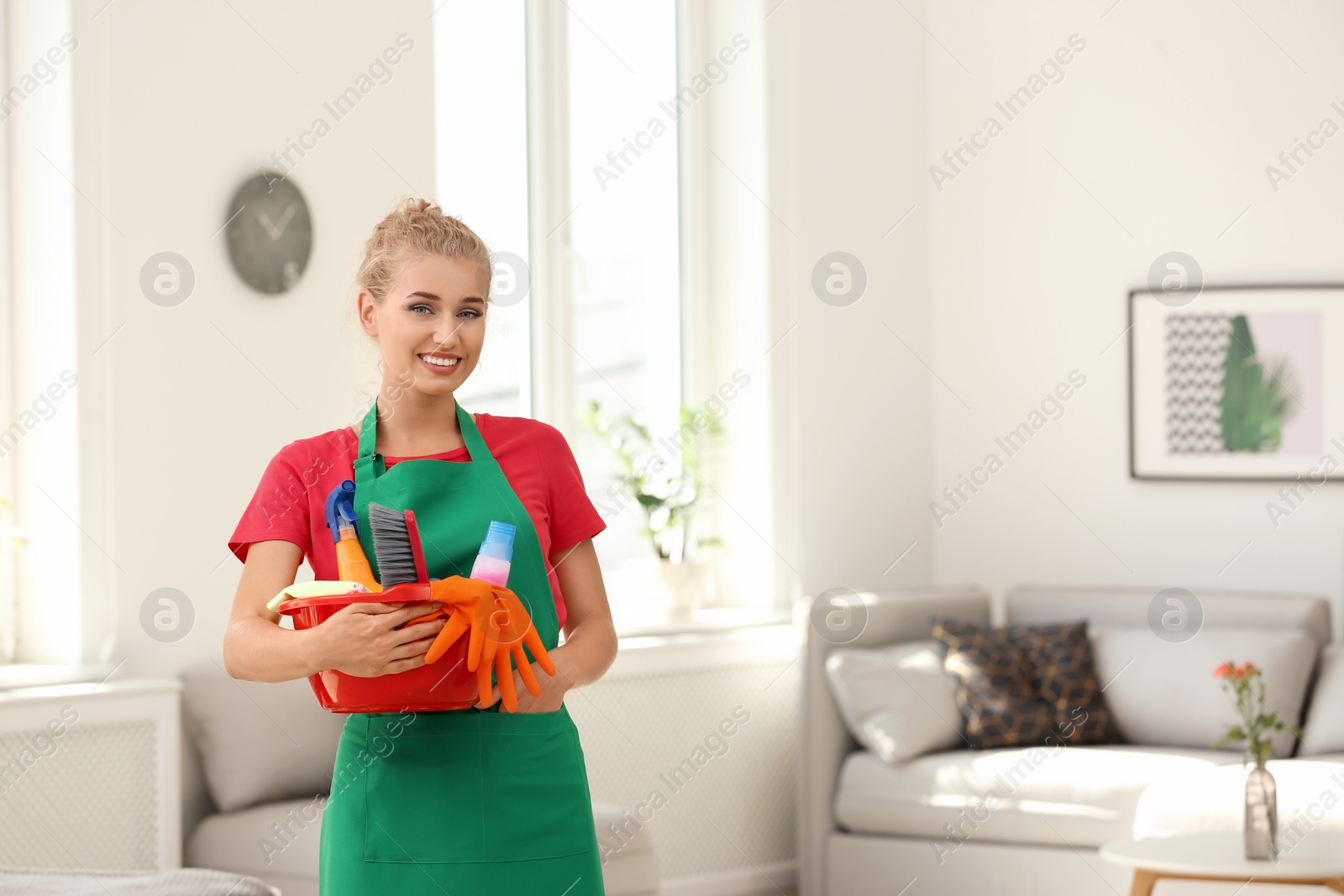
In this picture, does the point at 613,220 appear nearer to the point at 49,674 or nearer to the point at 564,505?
the point at 49,674

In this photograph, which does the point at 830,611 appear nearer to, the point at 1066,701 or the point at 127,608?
the point at 1066,701

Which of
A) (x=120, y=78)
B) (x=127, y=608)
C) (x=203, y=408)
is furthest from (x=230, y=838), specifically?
(x=120, y=78)

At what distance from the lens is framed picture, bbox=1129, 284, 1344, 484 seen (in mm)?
4617

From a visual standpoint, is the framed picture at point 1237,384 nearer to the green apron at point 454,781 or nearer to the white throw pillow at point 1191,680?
the white throw pillow at point 1191,680

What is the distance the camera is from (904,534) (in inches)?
207

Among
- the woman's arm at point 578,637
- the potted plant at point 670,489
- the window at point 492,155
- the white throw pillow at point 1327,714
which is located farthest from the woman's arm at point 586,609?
the white throw pillow at point 1327,714

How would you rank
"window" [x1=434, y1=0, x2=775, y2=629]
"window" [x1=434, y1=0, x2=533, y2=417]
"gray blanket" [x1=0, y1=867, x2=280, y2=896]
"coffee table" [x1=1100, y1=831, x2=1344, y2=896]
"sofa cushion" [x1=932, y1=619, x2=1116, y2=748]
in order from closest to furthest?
"gray blanket" [x1=0, y1=867, x2=280, y2=896]
"coffee table" [x1=1100, y1=831, x2=1344, y2=896]
"sofa cushion" [x1=932, y1=619, x2=1116, y2=748]
"window" [x1=434, y1=0, x2=533, y2=417]
"window" [x1=434, y1=0, x2=775, y2=629]

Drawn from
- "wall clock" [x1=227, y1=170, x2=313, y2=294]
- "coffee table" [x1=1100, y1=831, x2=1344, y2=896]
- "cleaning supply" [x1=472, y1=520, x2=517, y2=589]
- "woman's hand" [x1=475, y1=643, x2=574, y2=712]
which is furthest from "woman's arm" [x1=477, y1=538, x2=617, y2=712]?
"wall clock" [x1=227, y1=170, x2=313, y2=294]

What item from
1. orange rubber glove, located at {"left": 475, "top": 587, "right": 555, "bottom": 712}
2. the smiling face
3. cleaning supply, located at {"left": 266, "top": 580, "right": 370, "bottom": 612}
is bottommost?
orange rubber glove, located at {"left": 475, "top": 587, "right": 555, "bottom": 712}

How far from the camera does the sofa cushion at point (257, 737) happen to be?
10.8ft

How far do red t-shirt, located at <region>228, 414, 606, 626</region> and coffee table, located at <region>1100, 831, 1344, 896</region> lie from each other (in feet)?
6.98

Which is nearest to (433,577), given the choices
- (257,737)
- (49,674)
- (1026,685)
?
(257,737)

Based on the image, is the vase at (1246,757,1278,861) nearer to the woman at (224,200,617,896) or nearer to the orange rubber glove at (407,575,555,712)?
the woman at (224,200,617,896)

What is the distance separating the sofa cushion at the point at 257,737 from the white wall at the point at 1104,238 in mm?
2721
